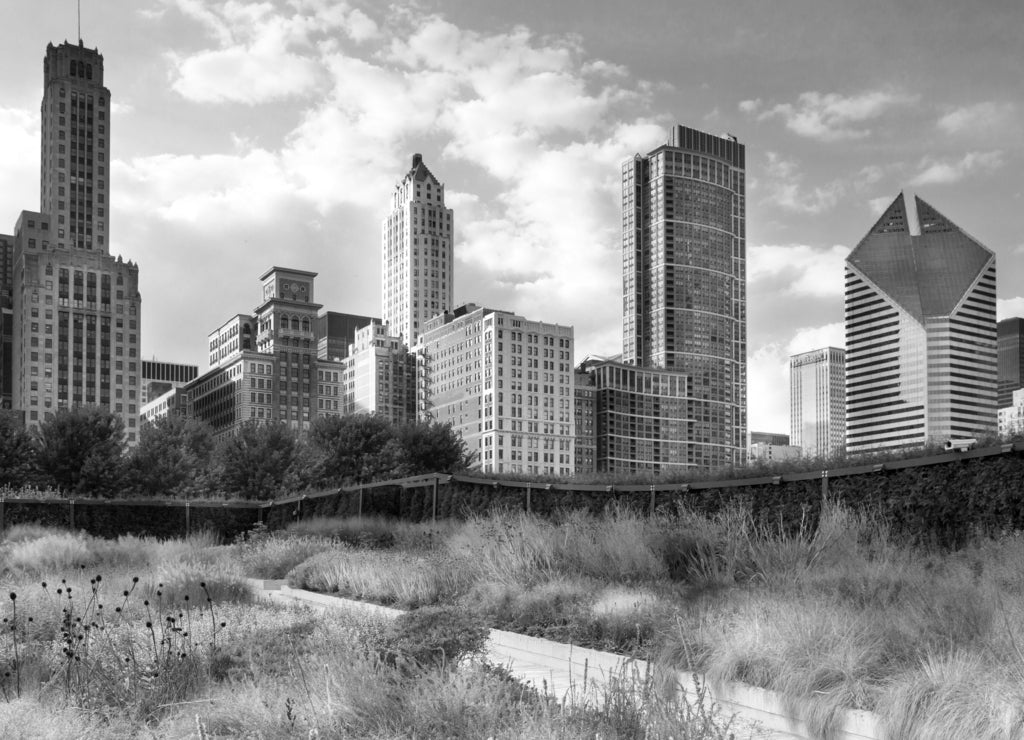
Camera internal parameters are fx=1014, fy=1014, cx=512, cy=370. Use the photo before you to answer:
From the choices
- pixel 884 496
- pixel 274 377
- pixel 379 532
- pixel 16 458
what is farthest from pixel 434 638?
pixel 274 377

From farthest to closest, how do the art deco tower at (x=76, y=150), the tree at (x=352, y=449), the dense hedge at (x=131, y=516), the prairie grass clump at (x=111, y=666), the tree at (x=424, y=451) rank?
1. the art deco tower at (x=76, y=150)
2. the tree at (x=352, y=449)
3. the tree at (x=424, y=451)
4. the dense hedge at (x=131, y=516)
5. the prairie grass clump at (x=111, y=666)

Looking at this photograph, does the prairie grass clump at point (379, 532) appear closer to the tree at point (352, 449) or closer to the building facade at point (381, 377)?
the tree at point (352, 449)

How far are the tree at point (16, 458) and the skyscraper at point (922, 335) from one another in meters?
162

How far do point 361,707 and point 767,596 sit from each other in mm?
4052

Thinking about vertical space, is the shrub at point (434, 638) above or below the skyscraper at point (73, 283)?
below

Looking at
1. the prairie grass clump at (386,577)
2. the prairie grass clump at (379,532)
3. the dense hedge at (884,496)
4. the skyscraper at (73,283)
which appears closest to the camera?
the prairie grass clump at (386,577)

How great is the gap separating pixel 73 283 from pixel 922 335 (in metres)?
144

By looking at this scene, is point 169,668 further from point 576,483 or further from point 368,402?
point 368,402

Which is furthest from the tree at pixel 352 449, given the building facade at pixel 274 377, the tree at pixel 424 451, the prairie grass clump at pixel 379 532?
the building facade at pixel 274 377

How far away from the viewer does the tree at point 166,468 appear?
5625 centimetres

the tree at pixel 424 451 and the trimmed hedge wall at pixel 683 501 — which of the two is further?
the tree at pixel 424 451

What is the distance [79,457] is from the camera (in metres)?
54.3

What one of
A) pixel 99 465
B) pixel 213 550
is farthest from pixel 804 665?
pixel 99 465

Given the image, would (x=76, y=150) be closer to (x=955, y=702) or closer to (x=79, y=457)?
(x=79, y=457)
